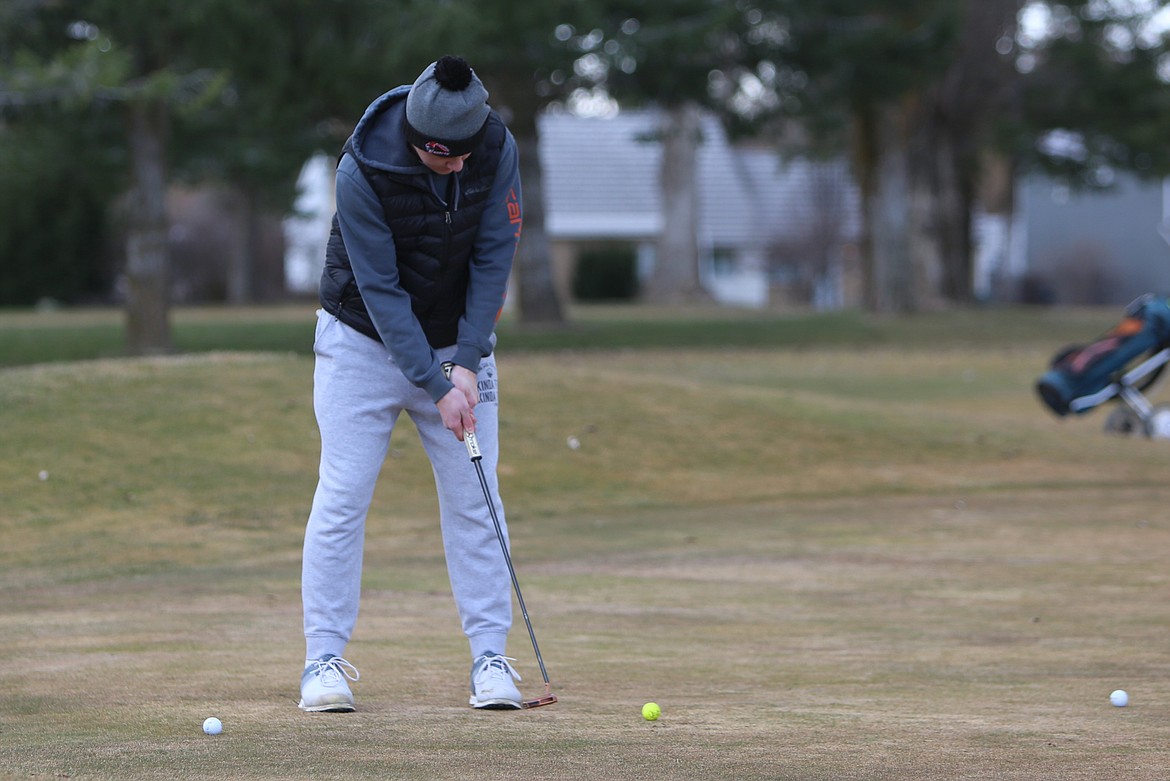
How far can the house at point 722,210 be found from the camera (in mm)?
62500

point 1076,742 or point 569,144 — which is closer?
point 1076,742

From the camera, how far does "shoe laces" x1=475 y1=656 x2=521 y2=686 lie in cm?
509

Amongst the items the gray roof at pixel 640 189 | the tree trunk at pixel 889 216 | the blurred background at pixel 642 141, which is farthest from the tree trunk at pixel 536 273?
the gray roof at pixel 640 189

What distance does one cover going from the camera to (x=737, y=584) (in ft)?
26.3

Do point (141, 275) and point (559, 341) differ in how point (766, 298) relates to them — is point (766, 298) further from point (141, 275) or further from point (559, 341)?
point (141, 275)

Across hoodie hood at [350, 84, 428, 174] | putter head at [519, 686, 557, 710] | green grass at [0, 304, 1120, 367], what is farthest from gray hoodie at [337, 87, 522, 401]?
green grass at [0, 304, 1120, 367]

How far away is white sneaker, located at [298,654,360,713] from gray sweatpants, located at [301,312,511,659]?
0.13ft

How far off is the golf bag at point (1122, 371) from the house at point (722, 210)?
46.1m

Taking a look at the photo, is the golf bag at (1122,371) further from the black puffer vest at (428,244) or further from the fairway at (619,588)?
the black puffer vest at (428,244)

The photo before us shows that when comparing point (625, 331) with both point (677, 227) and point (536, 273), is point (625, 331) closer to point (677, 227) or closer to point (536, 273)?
point (536, 273)

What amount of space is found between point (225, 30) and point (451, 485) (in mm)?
16363

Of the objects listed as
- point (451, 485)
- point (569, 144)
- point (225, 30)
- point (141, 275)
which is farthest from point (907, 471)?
point (569, 144)

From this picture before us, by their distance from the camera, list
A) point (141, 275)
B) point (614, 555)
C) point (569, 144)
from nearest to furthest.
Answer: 1. point (614, 555)
2. point (141, 275)
3. point (569, 144)

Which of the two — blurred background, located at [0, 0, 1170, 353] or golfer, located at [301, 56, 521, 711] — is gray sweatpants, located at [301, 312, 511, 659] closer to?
golfer, located at [301, 56, 521, 711]
